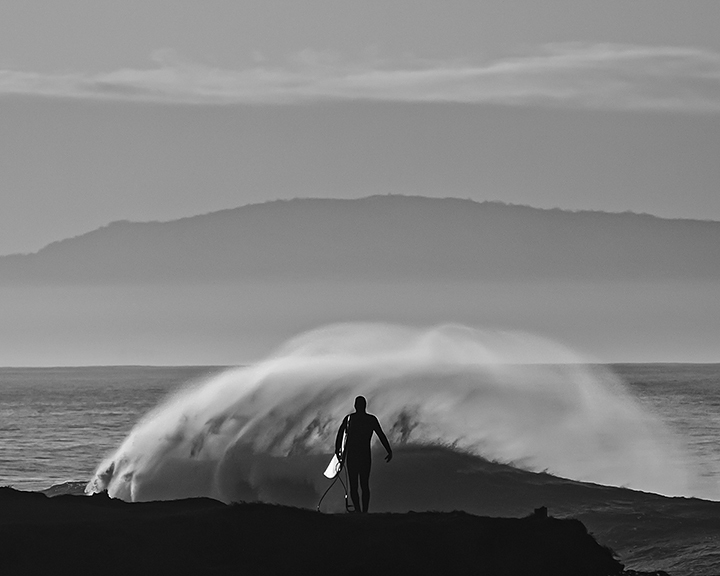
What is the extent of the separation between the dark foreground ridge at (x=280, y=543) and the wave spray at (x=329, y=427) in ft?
40.3

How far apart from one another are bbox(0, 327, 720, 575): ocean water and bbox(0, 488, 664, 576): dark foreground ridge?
3943 millimetres

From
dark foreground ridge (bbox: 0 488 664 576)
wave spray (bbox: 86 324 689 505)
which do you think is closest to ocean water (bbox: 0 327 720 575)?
wave spray (bbox: 86 324 689 505)

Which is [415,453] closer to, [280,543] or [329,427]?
[329,427]

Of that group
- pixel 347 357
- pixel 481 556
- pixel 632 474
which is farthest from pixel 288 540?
pixel 347 357

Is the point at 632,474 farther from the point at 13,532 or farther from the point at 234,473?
the point at 13,532

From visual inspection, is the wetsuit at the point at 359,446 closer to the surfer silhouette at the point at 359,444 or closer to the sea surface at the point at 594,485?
the surfer silhouette at the point at 359,444

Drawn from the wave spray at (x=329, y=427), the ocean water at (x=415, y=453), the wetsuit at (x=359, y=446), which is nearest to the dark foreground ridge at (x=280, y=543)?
the wetsuit at (x=359, y=446)

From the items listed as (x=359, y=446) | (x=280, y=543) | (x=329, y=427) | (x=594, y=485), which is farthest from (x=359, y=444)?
(x=329, y=427)

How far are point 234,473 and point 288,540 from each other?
53.3 feet

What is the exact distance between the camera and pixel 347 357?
46.7 m

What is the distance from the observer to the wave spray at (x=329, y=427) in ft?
107

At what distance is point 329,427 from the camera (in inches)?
1481

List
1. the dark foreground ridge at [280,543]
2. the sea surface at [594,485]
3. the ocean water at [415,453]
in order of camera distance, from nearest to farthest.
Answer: the dark foreground ridge at [280,543]
the sea surface at [594,485]
the ocean water at [415,453]

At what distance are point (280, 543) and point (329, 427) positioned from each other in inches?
827
